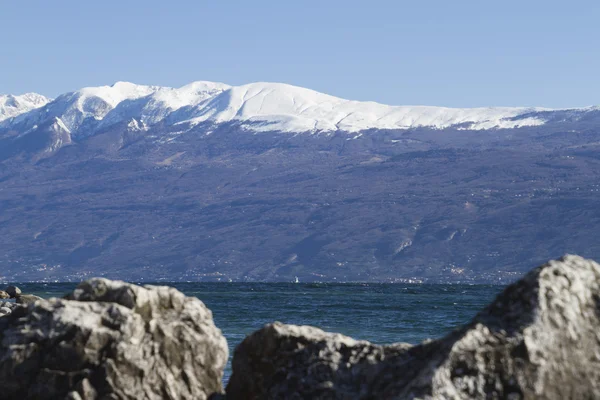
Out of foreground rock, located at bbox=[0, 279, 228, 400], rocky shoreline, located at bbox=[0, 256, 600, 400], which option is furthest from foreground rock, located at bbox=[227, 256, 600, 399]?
foreground rock, located at bbox=[0, 279, 228, 400]

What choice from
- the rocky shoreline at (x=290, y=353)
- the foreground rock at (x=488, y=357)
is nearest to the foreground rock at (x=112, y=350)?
the rocky shoreline at (x=290, y=353)

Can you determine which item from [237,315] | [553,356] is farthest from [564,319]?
[237,315]

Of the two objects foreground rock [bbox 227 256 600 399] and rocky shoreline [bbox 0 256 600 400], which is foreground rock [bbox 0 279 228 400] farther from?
foreground rock [bbox 227 256 600 399]

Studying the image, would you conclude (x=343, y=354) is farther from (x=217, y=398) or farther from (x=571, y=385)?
(x=571, y=385)

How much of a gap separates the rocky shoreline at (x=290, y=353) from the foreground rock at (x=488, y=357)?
0.01m

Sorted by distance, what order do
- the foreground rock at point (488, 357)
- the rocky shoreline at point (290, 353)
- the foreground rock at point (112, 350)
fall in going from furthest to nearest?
1. the foreground rock at point (112, 350)
2. the rocky shoreline at point (290, 353)
3. the foreground rock at point (488, 357)

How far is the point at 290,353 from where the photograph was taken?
15.5 m

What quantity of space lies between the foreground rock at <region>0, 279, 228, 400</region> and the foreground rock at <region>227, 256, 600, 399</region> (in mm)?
955

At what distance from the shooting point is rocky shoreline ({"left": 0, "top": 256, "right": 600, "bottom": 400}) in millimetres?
13328

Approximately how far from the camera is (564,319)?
13.8m

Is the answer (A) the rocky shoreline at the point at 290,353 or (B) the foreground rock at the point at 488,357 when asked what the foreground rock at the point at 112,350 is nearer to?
(A) the rocky shoreline at the point at 290,353

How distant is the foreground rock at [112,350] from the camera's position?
15227 mm

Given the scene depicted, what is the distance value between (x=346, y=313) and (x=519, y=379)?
2985 inches

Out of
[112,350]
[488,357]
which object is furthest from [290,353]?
[488,357]
